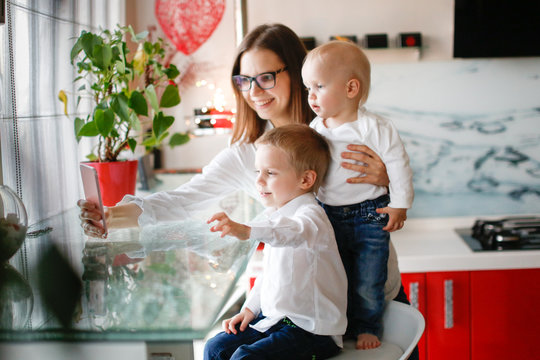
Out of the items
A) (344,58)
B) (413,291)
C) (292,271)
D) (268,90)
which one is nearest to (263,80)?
(268,90)

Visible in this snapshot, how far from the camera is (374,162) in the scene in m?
1.35

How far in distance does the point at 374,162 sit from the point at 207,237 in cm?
47

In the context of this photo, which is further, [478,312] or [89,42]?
[478,312]

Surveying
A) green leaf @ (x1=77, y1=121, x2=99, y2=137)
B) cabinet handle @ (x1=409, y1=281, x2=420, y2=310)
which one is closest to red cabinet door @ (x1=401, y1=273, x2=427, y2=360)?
cabinet handle @ (x1=409, y1=281, x2=420, y2=310)

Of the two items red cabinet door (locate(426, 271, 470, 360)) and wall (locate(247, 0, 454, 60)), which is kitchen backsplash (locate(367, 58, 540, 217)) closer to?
wall (locate(247, 0, 454, 60))

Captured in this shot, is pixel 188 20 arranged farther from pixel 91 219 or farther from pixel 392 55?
pixel 91 219

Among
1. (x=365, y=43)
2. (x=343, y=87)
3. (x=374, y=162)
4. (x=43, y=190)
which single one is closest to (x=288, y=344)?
(x=374, y=162)

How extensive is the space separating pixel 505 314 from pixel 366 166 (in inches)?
64.3

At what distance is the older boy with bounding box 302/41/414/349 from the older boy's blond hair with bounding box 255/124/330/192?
6 centimetres

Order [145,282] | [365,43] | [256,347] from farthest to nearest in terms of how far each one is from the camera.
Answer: [365,43] → [256,347] → [145,282]

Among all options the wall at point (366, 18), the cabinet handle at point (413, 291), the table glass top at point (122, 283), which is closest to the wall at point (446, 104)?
the wall at point (366, 18)

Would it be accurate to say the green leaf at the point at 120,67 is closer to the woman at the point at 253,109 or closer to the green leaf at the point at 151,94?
the green leaf at the point at 151,94

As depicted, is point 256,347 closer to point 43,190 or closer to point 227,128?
point 43,190

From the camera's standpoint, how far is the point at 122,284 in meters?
0.90
